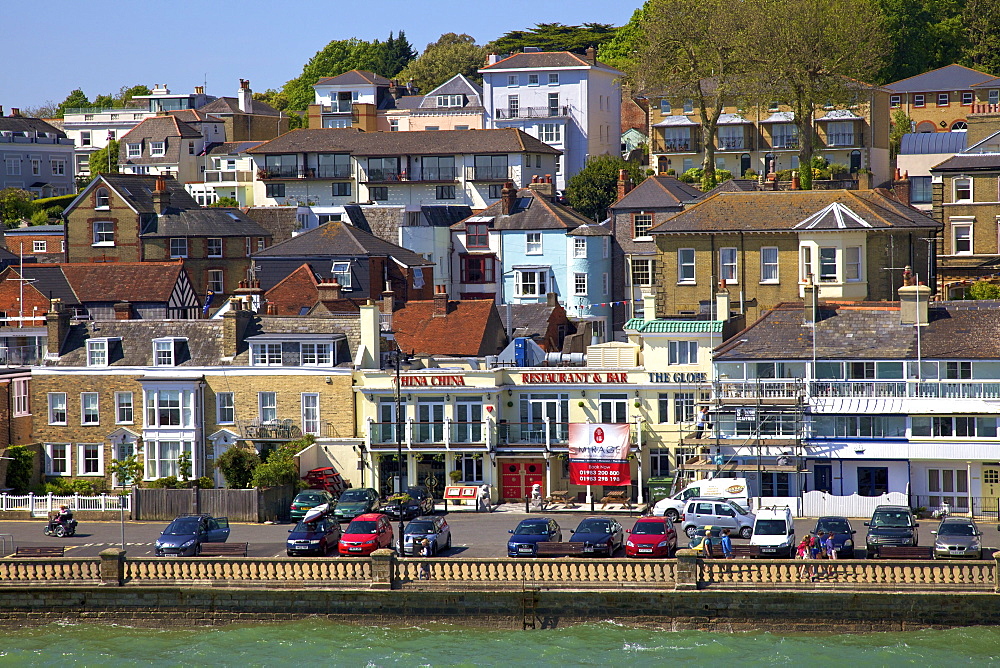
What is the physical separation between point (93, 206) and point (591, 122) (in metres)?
36.9

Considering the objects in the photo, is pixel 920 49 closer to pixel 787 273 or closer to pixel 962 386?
pixel 787 273

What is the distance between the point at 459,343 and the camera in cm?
6550

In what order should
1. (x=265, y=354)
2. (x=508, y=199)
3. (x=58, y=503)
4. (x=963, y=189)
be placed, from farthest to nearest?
(x=508, y=199)
(x=963, y=189)
(x=265, y=354)
(x=58, y=503)

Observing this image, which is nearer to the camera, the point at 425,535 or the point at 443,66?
the point at 425,535

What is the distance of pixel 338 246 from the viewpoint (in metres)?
79.9

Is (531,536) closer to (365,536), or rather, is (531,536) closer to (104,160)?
(365,536)

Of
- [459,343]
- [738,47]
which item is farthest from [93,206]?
[738,47]

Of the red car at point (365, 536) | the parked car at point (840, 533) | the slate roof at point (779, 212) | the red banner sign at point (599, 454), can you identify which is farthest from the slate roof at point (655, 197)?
the red car at point (365, 536)

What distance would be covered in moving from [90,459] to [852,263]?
112 ft

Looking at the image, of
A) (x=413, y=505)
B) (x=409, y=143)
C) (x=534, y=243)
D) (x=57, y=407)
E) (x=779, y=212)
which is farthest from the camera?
(x=409, y=143)

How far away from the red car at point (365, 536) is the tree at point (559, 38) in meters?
94.7

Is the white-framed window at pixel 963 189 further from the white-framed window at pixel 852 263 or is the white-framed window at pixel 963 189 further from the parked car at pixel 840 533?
the parked car at pixel 840 533

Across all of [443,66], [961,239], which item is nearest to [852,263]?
[961,239]

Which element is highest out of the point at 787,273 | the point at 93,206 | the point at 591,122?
the point at 591,122
